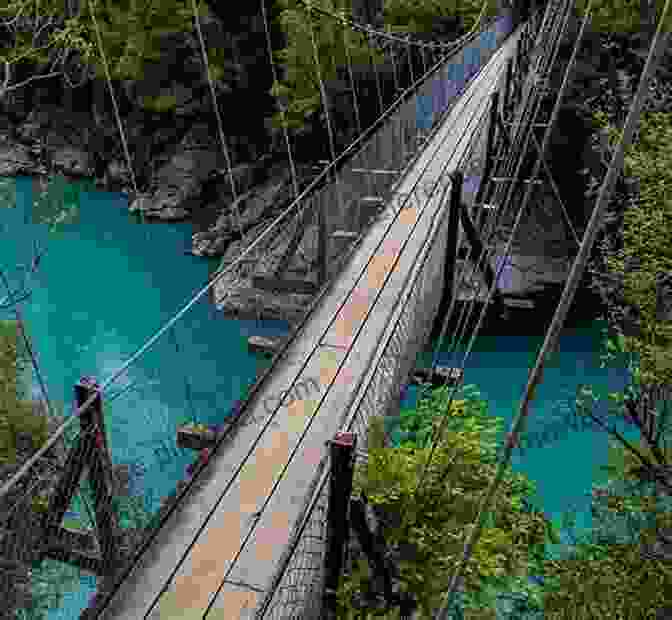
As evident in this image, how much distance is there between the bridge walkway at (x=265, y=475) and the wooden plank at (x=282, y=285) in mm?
273

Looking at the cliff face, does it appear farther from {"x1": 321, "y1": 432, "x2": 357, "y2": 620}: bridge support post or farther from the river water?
{"x1": 321, "y1": 432, "x2": 357, "y2": 620}: bridge support post

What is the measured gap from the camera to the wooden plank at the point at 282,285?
4.09 meters

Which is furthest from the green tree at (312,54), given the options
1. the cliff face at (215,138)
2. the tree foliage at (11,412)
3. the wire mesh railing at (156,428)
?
the tree foliage at (11,412)

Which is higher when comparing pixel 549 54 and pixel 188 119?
pixel 549 54

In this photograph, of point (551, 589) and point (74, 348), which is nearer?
point (551, 589)

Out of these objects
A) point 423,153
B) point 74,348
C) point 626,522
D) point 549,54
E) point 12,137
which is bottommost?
point 74,348

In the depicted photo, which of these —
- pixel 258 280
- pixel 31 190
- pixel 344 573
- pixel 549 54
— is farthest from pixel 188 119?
pixel 344 573

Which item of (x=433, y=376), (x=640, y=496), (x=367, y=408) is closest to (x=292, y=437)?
(x=367, y=408)

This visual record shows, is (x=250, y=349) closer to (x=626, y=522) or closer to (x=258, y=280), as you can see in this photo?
(x=258, y=280)

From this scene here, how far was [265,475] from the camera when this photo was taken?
2.84 meters

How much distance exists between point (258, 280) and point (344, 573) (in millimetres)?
2344

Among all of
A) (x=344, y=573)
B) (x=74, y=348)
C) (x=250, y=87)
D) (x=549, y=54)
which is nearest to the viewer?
(x=344, y=573)

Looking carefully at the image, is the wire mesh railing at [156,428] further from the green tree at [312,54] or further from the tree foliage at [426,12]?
the green tree at [312,54]

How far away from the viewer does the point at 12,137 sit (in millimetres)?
20016
